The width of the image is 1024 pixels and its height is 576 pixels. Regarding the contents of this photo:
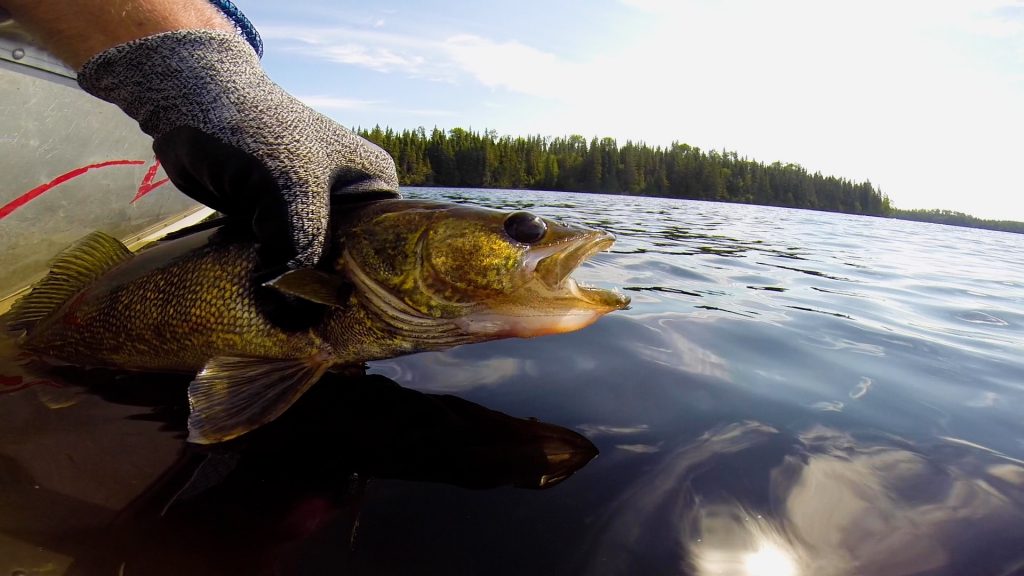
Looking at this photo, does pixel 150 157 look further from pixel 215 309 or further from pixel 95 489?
pixel 95 489

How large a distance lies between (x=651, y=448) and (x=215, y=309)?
2.00 meters

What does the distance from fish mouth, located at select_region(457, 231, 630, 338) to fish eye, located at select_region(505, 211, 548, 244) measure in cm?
6

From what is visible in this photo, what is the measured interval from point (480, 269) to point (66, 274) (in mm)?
2459

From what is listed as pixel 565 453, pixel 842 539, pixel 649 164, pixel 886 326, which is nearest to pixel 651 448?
pixel 565 453

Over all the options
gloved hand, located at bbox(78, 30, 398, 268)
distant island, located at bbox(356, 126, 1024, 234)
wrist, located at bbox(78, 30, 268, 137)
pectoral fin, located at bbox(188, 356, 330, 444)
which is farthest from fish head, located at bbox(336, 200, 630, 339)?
distant island, located at bbox(356, 126, 1024, 234)

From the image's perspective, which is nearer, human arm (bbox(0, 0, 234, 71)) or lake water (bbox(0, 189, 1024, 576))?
lake water (bbox(0, 189, 1024, 576))

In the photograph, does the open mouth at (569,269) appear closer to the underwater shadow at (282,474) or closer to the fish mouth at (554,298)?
the fish mouth at (554,298)

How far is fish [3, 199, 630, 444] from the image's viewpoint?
84.1 inches

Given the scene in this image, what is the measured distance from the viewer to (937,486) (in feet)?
6.57

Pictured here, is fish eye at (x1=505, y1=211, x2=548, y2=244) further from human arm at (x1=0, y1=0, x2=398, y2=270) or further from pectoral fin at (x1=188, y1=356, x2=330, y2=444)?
pectoral fin at (x1=188, y1=356, x2=330, y2=444)

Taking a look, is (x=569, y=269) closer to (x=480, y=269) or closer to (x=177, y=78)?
(x=480, y=269)

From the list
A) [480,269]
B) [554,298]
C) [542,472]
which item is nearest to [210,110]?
[480,269]

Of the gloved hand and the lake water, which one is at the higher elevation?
the gloved hand

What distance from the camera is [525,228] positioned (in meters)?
Answer: 2.15
